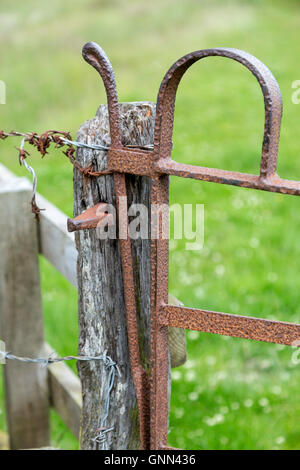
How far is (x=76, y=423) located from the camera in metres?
2.56

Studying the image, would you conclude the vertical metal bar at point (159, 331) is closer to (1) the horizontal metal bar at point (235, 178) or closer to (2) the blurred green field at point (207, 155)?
(1) the horizontal metal bar at point (235, 178)

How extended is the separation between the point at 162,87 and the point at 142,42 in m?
10.3

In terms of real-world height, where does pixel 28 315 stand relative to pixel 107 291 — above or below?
above

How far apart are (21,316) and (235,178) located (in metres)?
1.63

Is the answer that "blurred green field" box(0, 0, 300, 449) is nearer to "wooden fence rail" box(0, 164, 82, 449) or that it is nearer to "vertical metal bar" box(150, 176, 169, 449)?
"wooden fence rail" box(0, 164, 82, 449)

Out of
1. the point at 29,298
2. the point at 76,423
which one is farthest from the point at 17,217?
the point at 76,423

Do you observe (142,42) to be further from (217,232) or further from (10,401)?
(10,401)

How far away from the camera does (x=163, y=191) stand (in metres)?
1.57

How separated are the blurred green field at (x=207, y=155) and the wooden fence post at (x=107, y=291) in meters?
1.25

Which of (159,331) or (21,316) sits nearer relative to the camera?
(159,331)

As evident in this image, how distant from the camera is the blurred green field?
131 inches

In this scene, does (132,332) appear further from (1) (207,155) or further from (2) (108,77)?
(1) (207,155)

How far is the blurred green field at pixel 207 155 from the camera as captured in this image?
131 inches

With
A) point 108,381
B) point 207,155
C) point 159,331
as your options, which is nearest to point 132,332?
point 159,331
